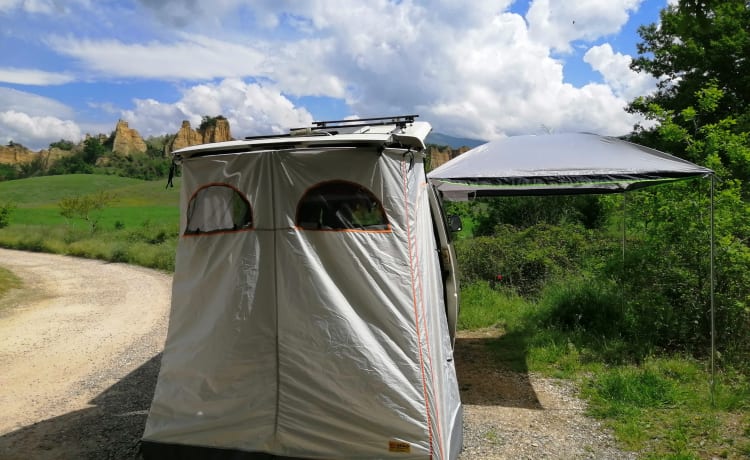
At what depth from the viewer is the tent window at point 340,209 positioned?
4.09 metres

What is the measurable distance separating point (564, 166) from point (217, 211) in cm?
383

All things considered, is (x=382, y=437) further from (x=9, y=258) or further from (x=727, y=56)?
(x=9, y=258)

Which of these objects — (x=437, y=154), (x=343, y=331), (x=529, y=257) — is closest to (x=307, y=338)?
(x=343, y=331)

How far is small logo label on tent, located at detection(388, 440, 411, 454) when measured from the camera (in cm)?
387

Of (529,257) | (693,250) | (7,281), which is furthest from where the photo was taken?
(7,281)

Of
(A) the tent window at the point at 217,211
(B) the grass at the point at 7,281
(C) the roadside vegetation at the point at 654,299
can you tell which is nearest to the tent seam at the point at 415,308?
(A) the tent window at the point at 217,211

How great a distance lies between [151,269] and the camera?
1892cm

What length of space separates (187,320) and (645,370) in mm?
5088

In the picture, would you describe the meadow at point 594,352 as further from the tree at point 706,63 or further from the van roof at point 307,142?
the tree at point 706,63

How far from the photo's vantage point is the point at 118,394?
252 inches

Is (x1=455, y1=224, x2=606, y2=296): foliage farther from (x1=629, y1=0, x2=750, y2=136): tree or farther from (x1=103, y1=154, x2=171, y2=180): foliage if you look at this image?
(x1=103, y1=154, x2=171, y2=180): foliage

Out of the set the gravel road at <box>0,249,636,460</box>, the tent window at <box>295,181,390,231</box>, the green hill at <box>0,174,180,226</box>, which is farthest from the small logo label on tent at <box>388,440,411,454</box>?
the green hill at <box>0,174,180,226</box>

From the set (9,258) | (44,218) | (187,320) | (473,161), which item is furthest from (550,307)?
(44,218)

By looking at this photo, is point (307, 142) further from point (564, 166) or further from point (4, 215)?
point (4, 215)
